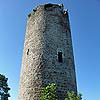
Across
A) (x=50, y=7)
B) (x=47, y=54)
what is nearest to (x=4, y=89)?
(x=47, y=54)

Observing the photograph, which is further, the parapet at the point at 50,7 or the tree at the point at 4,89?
the parapet at the point at 50,7

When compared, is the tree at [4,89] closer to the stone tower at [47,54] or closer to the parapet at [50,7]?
the stone tower at [47,54]

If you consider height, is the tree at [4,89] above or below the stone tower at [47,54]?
below

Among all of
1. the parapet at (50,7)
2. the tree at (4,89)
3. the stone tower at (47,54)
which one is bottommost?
the tree at (4,89)

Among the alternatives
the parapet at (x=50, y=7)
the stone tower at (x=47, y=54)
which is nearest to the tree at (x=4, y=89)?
the stone tower at (x=47, y=54)

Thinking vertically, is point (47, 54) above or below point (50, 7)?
below

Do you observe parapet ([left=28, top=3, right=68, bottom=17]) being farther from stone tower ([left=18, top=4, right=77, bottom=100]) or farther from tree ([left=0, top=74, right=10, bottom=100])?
tree ([left=0, top=74, right=10, bottom=100])

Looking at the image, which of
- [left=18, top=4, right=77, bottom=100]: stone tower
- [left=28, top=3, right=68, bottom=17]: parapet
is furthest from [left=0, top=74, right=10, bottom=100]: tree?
[left=28, top=3, right=68, bottom=17]: parapet

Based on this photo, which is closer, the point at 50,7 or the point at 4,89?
the point at 4,89

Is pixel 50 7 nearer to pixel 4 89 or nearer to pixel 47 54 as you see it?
pixel 47 54

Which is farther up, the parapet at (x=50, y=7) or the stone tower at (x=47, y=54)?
the parapet at (x=50, y=7)

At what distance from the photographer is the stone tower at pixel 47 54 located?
1630 centimetres

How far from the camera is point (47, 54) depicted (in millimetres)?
17062

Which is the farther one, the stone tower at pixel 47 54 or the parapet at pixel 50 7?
the parapet at pixel 50 7
